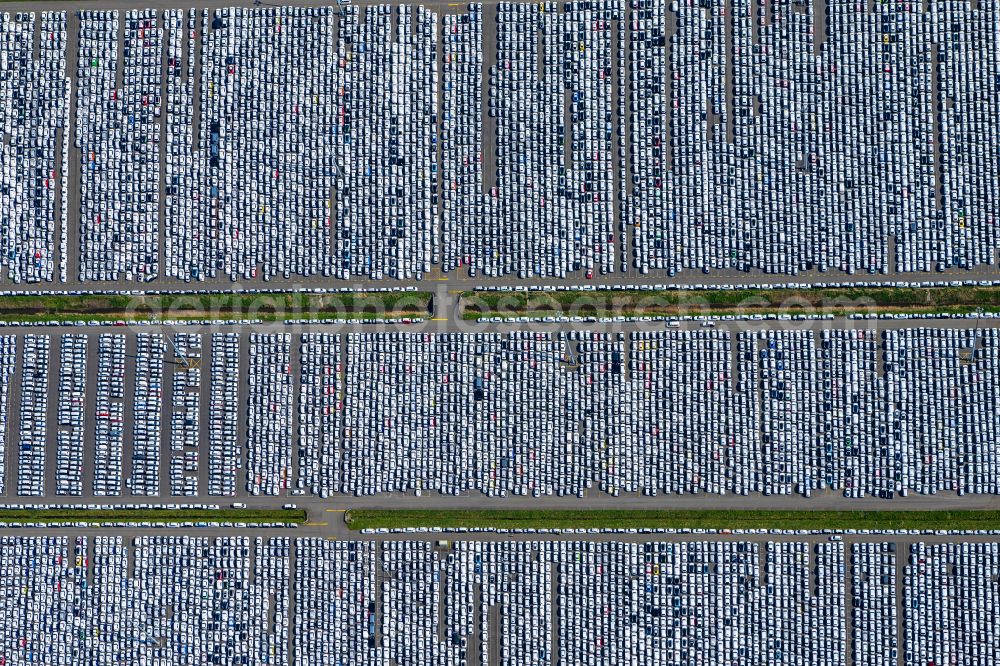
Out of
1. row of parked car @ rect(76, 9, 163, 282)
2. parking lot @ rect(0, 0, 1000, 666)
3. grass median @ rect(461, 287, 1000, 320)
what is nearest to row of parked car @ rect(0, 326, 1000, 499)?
parking lot @ rect(0, 0, 1000, 666)

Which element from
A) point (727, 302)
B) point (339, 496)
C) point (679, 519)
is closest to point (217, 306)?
point (339, 496)

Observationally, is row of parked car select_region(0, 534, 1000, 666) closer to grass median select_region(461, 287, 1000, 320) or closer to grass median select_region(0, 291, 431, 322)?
grass median select_region(0, 291, 431, 322)

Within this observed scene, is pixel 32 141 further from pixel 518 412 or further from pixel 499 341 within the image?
pixel 518 412

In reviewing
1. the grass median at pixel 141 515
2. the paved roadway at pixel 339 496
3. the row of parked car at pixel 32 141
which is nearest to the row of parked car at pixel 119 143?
the row of parked car at pixel 32 141

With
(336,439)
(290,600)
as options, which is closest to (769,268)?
(336,439)

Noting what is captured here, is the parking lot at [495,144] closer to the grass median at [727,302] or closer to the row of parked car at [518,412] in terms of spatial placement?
the grass median at [727,302]

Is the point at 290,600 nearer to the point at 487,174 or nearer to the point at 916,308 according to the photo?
the point at 487,174
